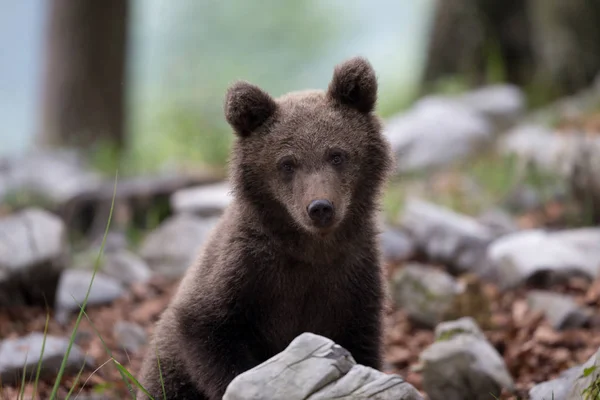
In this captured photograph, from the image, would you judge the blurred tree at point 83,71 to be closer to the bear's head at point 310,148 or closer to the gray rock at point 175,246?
the gray rock at point 175,246

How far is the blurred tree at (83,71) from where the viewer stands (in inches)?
470

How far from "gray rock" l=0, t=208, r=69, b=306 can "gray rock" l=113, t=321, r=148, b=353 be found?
639 mm

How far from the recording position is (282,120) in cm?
414

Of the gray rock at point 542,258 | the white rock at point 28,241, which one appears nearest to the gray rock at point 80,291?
the white rock at point 28,241

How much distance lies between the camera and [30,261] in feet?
19.9

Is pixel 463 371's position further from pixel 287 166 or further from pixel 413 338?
pixel 287 166

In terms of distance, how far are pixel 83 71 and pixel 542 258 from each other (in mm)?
7985

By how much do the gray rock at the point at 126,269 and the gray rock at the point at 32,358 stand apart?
84.3 inches

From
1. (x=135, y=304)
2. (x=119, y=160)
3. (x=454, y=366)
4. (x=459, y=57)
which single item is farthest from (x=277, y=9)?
(x=454, y=366)

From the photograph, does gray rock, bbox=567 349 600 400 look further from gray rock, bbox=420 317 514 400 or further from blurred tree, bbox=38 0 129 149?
blurred tree, bbox=38 0 129 149

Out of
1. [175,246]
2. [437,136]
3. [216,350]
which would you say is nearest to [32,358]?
[216,350]

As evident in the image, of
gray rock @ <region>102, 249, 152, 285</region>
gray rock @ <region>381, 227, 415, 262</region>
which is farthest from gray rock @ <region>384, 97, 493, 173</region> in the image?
gray rock @ <region>102, 249, 152, 285</region>

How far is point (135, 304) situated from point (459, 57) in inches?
307

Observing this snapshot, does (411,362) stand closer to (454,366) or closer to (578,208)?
(454,366)
